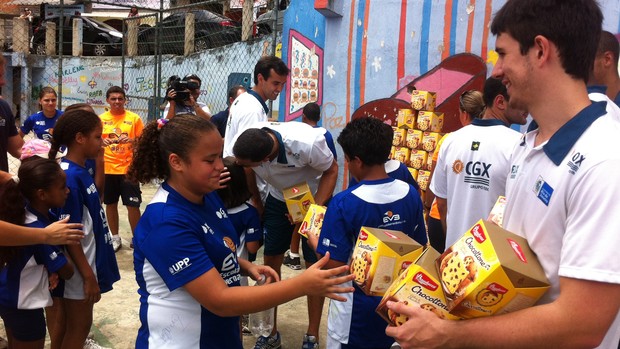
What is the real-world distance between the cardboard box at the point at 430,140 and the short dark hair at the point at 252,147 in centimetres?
292

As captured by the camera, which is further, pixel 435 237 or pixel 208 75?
pixel 208 75

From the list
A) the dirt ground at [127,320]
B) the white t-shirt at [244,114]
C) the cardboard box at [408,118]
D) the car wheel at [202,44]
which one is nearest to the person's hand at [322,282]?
the dirt ground at [127,320]

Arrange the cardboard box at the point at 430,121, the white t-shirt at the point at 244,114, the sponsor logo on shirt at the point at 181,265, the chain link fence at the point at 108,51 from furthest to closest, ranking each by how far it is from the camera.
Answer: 1. the chain link fence at the point at 108,51
2. the cardboard box at the point at 430,121
3. the white t-shirt at the point at 244,114
4. the sponsor logo on shirt at the point at 181,265

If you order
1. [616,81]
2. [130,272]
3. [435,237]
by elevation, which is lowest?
[130,272]

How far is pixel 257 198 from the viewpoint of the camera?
4305mm

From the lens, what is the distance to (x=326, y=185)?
162 inches

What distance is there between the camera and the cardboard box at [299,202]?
3740 millimetres

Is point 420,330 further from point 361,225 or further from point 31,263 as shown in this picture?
point 31,263

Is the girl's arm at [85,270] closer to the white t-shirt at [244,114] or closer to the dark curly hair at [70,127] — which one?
the dark curly hair at [70,127]

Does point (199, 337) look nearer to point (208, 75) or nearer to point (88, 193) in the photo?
point (88, 193)

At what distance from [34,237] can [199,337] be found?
1147 millimetres

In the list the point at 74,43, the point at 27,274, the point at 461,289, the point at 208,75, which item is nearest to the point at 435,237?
the point at 27,274

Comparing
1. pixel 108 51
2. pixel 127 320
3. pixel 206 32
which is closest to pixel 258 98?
pixel 127 320

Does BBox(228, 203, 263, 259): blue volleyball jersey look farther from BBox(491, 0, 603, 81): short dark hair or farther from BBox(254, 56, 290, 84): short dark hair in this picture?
BBox(491, 0, 603, 81): short dark hair
